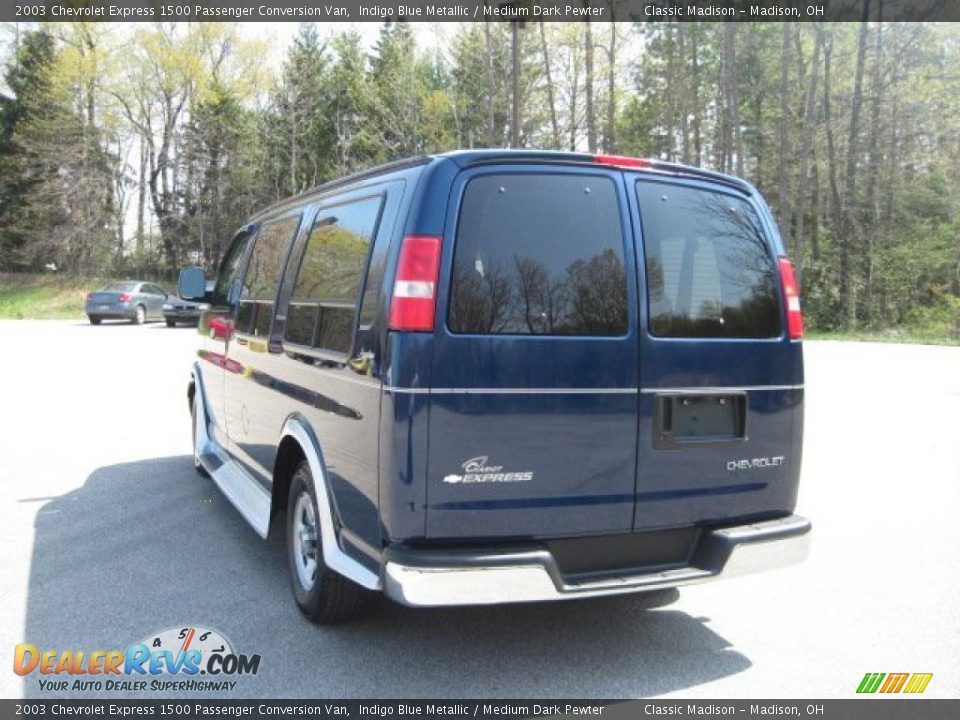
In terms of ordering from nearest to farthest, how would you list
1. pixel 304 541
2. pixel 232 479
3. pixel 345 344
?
1. pixel 345 344
2. pixel 304 541
3. pixel 232 479

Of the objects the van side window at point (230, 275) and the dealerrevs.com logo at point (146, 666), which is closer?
the dealerrevs.com logo at point (146, 666)

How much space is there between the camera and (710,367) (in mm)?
3490

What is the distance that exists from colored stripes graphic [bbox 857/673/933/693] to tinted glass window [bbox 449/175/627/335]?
1.79 metres

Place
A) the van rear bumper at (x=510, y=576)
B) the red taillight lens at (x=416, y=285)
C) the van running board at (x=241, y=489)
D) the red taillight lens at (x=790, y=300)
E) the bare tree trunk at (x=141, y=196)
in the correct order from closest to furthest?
the van rear bumper at (x=510, y=576) < the red taillight lens at (x=416, y=285) < the red taillight lens at (x=790, y=300) < the van running board at (x=241, y=489) < the bare tree trunk at (x=141, y=196)

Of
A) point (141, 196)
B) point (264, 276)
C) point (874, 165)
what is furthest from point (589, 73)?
point (264, 276)

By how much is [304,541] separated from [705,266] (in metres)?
2.33

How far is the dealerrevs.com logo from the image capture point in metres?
3.32

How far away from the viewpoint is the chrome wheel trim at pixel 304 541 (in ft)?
12.8

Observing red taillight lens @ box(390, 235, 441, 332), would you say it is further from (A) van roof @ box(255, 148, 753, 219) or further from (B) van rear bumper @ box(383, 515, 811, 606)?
(B) van rear bumper @ box(383, 515, 811, 606)

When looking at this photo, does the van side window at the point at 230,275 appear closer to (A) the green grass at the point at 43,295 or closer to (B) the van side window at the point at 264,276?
(B) the van side window at the point at 264,276

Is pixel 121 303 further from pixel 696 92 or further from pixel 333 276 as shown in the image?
pixel 333 276

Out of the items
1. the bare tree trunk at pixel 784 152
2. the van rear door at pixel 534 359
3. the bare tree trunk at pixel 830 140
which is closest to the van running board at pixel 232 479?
the van rear door at pixel 534 359

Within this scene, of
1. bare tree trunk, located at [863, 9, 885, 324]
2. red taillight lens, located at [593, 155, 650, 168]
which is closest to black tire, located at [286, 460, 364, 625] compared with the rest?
red taillight lens, located at [593, 155, 650, 168]

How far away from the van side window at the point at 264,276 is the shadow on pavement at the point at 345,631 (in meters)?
1.40
